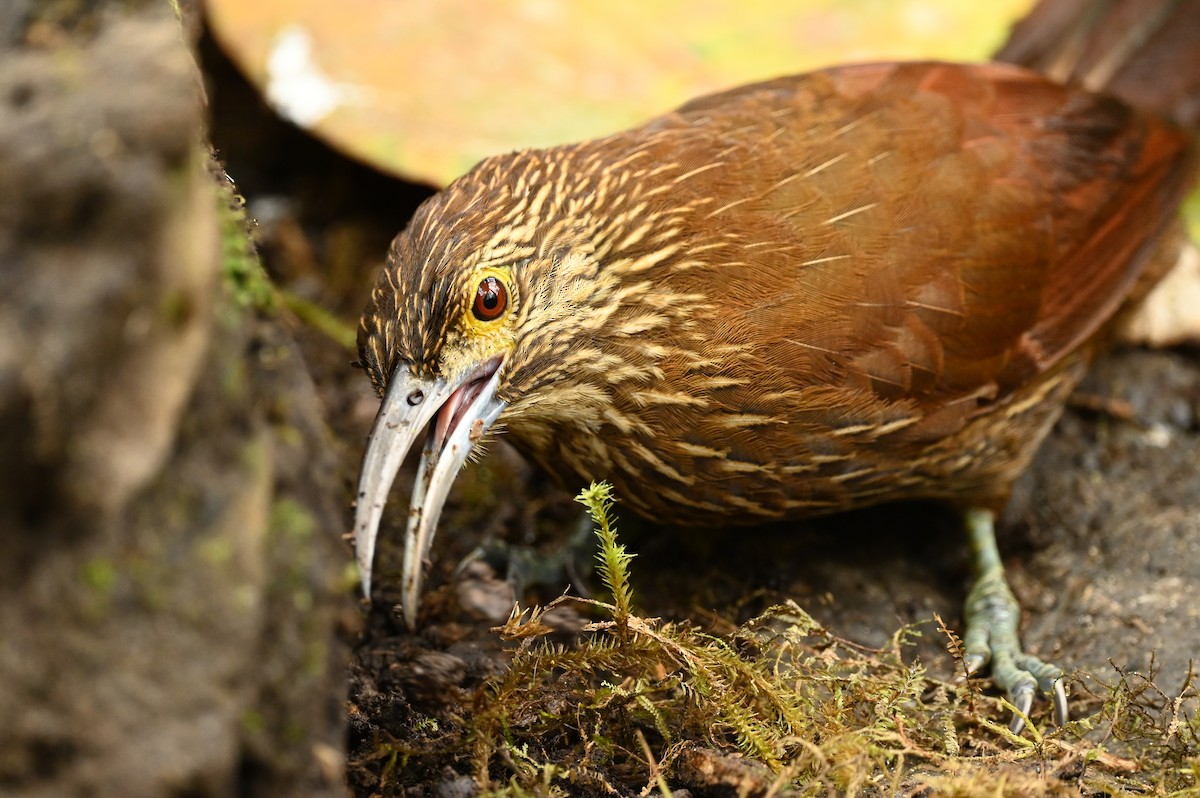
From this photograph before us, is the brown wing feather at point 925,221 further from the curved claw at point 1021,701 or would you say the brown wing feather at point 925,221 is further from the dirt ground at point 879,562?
the curved claw at point 1021,701

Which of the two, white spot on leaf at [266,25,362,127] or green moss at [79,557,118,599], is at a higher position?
green moss at [79,557,118,599]

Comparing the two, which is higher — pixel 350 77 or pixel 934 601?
pixel 350 77

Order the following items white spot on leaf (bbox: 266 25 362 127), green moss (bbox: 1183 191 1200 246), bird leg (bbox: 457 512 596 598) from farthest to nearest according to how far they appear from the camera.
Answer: green moss (bbox: 1183 191 1200 246), white spot on leaf (bbox: 266 25 362 127), bird leg (bbox: 457 512 596 598)

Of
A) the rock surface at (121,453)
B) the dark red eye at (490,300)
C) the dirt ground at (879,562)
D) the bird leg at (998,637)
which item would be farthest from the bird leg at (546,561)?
the rock surface at (121,453)

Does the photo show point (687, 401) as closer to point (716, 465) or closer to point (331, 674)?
point (716, 465)

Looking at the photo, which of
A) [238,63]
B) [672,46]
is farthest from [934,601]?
[238,63]

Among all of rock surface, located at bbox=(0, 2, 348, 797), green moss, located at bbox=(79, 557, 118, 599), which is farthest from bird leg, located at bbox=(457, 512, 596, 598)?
green moss, located at bbox=(79, 557, 118, 599)

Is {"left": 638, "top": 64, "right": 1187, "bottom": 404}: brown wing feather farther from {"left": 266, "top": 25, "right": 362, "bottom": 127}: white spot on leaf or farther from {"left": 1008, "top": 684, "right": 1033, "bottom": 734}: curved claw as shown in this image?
{"left": 266, "top": 25, "right": 362, "bottom": 127}: white spot on leaf

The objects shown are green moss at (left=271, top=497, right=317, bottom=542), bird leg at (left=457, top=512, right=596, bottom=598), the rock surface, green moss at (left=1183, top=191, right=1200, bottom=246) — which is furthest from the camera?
green moss at (left=1183, top=191, right=1200, bottom=246)
